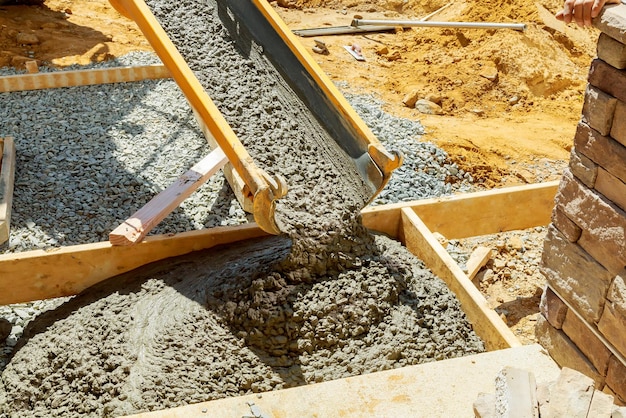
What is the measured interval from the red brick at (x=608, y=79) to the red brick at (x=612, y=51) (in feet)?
0.09

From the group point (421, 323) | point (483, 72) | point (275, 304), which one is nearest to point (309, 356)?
point (275, 304)

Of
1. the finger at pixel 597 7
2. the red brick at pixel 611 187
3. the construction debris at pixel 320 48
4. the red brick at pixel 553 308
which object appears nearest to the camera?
the finger at pixel 597 7

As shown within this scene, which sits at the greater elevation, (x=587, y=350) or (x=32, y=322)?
(x=587, y=350)

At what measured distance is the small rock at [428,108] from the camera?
8242 millimetres

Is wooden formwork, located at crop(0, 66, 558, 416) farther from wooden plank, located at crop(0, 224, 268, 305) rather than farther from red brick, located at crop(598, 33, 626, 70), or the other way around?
red brick, located at crop(598, 33, 626, 70)

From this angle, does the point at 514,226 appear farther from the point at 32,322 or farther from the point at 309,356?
the point at 32,322

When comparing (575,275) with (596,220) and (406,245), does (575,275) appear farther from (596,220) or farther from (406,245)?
(406,245)

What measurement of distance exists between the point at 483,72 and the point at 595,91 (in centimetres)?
616

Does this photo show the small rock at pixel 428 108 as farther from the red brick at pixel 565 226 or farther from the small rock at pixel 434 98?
the red brick at pixel 565 226

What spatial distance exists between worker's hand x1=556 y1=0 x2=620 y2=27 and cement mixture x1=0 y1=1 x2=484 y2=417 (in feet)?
4.93

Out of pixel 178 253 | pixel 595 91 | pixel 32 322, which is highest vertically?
pixel 595 91

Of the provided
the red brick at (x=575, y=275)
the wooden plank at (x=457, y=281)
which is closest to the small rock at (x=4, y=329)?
the wooden plank at (x=457, y=281)

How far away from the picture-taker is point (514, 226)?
4805mm

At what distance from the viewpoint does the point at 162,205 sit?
4750mm
